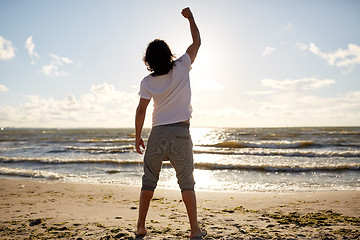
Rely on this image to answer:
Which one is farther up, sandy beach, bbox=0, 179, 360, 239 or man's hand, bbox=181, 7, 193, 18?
man's hand, bbox=181, 7, 193, 18

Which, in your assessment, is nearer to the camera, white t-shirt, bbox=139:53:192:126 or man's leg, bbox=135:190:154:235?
white t-shirt, bbox=139:53:192:126

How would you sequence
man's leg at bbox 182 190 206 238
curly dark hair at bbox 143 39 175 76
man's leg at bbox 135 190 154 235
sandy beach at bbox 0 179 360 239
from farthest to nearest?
sandy beach at bbox 0 179 360 239 < man's leg at bbox 135 190 154 235 < man's leg at bbox 182 190 206 238 < curly dark hair at bbox 143 39 175 76

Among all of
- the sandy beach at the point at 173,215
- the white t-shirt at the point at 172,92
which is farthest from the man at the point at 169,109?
the sandy beach at the point at 173,215

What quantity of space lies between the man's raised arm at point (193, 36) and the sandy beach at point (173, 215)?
6.25ft

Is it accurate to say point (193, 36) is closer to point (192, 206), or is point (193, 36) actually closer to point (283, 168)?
point (192, 206)

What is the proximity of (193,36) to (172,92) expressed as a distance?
645 millimetres

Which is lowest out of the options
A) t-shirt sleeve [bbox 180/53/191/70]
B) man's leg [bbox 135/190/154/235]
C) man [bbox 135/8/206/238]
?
man's leg [bbox 135/190/154/235]

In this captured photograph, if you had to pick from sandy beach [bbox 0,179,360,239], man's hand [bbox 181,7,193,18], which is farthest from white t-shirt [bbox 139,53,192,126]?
sandy beach [bbox 0,179,360,239]

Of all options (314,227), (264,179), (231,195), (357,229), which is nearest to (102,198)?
(231,195)

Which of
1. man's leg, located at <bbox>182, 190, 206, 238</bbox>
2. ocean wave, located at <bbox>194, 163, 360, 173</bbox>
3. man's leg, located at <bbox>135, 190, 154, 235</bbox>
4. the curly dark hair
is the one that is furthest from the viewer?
ocean wave, located at <bbox>194, 163, 360, 173</bbox>

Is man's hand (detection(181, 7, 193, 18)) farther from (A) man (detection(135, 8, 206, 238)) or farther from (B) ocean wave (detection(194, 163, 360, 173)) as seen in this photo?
(B) ocean wave (detection(194, 163, 360, 173))

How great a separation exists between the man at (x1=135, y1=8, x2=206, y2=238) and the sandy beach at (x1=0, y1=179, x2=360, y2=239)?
84cm

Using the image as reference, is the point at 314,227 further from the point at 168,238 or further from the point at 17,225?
the point at 17,225

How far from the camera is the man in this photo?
265cm
